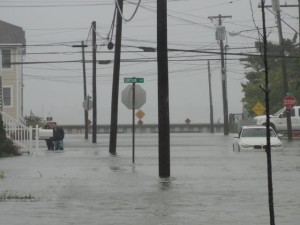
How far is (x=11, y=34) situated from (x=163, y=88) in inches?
1956

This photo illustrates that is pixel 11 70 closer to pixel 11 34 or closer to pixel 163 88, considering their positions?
pixel 11 34

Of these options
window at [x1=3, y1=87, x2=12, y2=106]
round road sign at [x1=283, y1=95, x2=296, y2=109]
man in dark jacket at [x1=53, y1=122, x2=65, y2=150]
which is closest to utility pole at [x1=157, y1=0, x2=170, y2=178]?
man in dark jacket at [x1=53, y1=122, x2=65, y2=150]

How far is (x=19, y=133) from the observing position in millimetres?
33500

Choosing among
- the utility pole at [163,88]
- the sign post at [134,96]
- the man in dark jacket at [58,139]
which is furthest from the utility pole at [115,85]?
the utility pole at [163,88]

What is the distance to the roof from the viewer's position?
216ft

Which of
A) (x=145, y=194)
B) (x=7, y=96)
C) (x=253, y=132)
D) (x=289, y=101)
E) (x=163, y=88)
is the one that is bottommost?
(x=145, y=194)

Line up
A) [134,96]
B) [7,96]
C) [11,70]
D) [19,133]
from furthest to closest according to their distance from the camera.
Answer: [11,70] → [7,96] → [19,133] → [134,96]

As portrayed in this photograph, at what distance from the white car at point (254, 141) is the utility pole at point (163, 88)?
1275cm

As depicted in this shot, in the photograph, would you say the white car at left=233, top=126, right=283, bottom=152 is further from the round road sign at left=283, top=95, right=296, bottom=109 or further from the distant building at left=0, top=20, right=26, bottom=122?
the distant building at left=0, top=20, right=26, bottom=122

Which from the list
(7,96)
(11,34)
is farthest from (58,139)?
(11,34)

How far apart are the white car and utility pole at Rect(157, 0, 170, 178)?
1275 centimetres

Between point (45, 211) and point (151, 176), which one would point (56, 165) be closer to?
point (151, 176)

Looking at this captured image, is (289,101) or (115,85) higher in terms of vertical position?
(115,85)

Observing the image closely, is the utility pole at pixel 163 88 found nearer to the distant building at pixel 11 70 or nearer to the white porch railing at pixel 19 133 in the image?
the white porch railing at pixel 19 133
